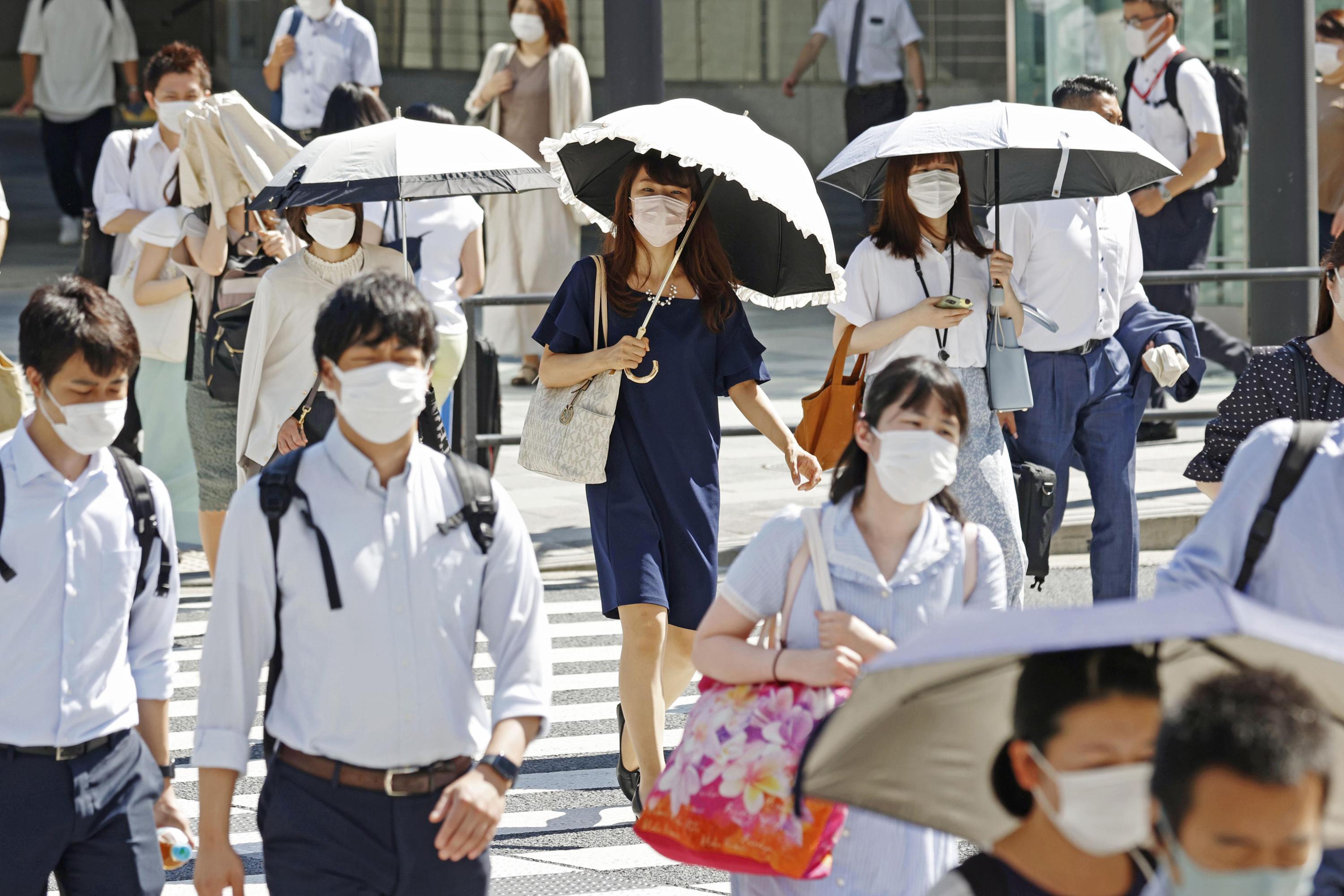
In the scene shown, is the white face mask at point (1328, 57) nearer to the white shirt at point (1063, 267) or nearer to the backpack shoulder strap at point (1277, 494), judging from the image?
the white shirt at point (1063, 267)

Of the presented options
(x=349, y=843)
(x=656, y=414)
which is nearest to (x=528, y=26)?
(x=656, y=414)

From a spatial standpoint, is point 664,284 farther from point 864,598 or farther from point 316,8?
point 316,8

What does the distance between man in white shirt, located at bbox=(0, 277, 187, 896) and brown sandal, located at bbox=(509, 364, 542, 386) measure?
29.2ft

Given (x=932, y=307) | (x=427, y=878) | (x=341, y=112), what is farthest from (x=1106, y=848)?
(x=341, y=112)

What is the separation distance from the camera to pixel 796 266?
→ 20.6 feet

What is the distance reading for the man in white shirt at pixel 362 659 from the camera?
Answer: 11.3 ft

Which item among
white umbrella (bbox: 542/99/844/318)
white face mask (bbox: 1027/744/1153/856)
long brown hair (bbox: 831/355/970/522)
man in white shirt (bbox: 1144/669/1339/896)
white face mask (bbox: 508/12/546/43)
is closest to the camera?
man in white shirt (bbox: 1144/669/1339/896)

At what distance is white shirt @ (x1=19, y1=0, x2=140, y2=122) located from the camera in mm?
17750

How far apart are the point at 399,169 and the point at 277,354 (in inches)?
28.3

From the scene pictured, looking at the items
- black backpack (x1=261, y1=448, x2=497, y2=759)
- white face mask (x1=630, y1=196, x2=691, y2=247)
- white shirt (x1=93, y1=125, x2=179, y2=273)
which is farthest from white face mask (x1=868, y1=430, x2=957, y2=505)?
white shirt (x1=93, y1=125, x2=179, y2=273)

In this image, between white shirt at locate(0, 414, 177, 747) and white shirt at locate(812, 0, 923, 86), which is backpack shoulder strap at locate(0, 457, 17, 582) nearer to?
white shirt at locate(0, 414, 177, 747)

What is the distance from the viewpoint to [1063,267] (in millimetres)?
7250

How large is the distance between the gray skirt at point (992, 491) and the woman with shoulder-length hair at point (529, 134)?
20.9ft

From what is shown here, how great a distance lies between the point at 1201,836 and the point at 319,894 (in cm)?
174
